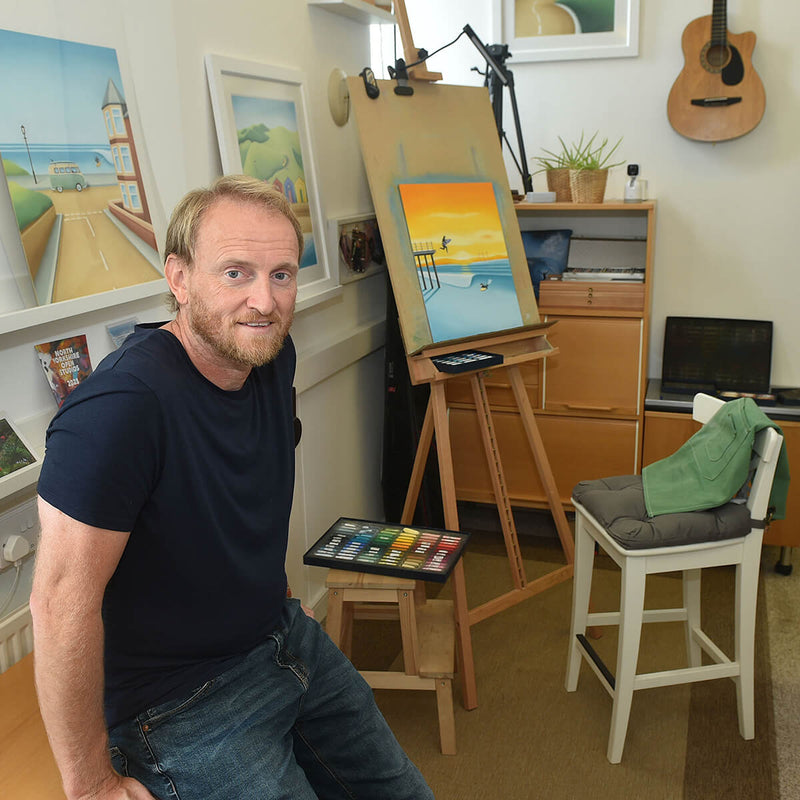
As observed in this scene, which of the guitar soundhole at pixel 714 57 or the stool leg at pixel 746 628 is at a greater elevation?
the guitar soundhole at pixel 714 57

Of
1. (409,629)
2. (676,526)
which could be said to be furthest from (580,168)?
(409,629)

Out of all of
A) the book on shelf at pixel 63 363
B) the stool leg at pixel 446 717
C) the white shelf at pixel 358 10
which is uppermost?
the white shelf at pixel 358 10

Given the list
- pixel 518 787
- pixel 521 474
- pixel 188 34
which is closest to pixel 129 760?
pixel 518 787

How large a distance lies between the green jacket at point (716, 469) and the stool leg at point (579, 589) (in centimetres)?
24

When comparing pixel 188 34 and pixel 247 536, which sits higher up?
pixel 188 34

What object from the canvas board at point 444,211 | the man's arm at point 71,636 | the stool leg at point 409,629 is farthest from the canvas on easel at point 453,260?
the man's arm at point 71,636

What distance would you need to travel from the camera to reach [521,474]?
3268 millimetres

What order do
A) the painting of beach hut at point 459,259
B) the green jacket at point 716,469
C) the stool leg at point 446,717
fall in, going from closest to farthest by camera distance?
1. the green jacket at point 716,469
2. the stool leg at point 446,717
3. the painting of beach hut at point 459,259

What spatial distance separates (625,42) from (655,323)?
1.11 meters

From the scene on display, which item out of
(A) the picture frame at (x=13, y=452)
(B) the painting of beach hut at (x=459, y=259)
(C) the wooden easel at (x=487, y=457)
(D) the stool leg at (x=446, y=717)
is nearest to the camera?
(A) the picture frame at (x=13, y=452)

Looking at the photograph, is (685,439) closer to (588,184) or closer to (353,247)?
(588,184)

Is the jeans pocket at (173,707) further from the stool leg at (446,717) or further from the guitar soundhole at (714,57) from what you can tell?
the guitar soundhole at (714,57)

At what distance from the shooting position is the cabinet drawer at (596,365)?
3035 mm

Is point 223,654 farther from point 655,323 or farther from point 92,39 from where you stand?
point 655,323
